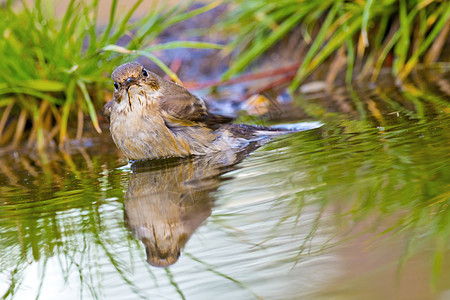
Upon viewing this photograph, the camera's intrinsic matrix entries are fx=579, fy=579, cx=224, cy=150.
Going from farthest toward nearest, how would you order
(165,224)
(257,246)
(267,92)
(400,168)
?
(267,92) → (400,168) → (165,224) → (257,246)

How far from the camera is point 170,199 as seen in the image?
6.96 ft

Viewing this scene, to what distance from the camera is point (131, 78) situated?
3.32 meters

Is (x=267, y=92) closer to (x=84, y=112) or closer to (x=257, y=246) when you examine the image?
(x=84, y=112)

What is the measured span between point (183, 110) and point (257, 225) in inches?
71.0

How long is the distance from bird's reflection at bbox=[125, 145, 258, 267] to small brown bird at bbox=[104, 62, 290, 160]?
113mm

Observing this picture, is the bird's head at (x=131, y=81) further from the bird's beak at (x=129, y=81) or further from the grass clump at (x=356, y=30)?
the grass clump at (x=356, y=30)

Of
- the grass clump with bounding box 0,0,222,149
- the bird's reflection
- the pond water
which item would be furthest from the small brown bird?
the grass clump with bounding box 0,0,222,149

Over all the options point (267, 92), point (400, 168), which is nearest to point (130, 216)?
point (400, 168)

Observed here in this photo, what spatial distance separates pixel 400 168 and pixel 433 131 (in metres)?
0.64

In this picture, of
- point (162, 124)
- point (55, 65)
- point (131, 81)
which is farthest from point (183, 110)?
point (55, 65)

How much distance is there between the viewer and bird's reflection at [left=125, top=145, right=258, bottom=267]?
1.64 metres

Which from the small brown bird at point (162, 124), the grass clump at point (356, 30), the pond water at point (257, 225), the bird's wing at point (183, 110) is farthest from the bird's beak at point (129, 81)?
the grass clump at point (356, 30)

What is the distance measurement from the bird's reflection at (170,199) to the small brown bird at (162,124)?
0.37 ft

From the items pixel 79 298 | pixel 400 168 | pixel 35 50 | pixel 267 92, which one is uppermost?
pixel 35 50
